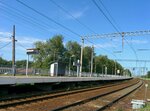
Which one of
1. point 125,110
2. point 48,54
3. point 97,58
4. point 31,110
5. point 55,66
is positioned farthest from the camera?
point 97,58

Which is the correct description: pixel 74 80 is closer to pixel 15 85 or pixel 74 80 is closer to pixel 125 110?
pixel 15 85

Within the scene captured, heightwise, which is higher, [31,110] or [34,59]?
[34,59]

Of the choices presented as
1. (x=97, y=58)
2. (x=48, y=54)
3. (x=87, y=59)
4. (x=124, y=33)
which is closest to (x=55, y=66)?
(x=124, y=33)

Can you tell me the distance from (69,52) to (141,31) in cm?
9169

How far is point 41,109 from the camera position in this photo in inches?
545

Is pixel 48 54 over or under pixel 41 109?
over

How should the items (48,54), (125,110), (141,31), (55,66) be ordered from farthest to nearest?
(48,54) → (55,66) → (141,31) → (125,110)

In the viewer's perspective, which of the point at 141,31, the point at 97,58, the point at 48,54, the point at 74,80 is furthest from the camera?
the point at 97,58

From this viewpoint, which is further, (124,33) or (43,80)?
(124,33)

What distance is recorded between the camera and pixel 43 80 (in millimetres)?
24047

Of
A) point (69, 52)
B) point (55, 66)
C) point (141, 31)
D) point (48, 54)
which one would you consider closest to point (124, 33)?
point (141, 31)

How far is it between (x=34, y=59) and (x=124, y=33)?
8108 cm

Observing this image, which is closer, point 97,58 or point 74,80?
point 74,80

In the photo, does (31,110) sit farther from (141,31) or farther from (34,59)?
(34,59)
